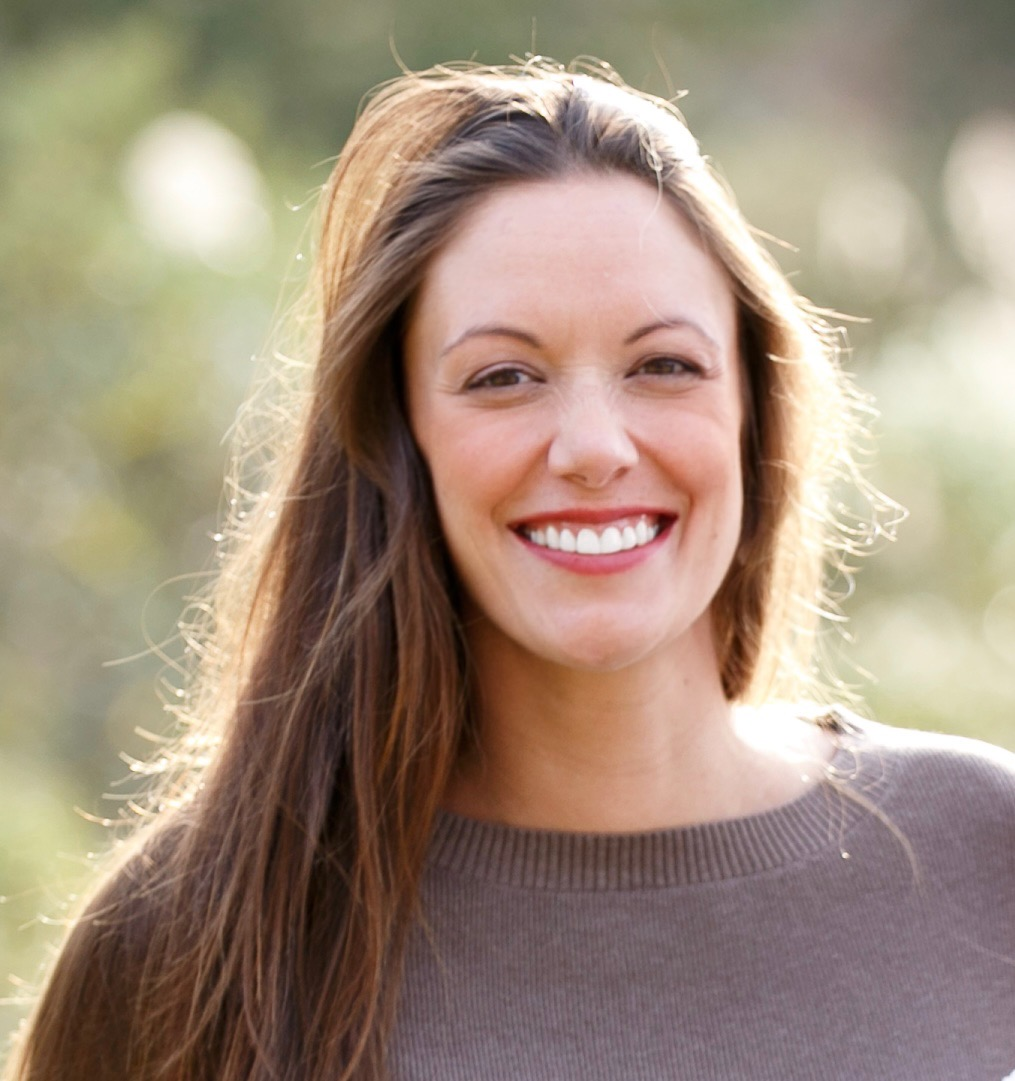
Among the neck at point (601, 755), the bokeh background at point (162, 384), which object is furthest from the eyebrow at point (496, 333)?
the bokeh background at point (162, 384)

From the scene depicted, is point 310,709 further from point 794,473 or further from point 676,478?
point 794,473

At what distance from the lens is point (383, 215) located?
2242 millimetres

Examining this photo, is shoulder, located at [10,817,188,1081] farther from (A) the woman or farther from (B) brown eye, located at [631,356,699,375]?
(B) brown eye, located at [631,356,699,375]

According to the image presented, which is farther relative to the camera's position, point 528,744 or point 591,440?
point 528,744

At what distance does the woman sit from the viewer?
2045mm

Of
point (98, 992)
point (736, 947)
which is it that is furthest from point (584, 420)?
point (98, 992)

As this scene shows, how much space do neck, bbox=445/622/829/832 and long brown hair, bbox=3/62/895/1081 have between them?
0.07m

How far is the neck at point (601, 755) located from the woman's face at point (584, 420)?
10 cm

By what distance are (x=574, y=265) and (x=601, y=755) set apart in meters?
0.63

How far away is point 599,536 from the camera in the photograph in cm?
205

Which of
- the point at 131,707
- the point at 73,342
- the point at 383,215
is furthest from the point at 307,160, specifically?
the point at 383,215

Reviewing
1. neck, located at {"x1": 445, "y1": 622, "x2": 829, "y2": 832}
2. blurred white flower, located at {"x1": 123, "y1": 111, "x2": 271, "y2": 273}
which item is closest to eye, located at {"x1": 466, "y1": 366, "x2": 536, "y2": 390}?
neck, located at {"x1": 445, "y1": 622, "x2": 829, "y2": 832}

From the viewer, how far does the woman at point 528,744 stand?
2.04 m

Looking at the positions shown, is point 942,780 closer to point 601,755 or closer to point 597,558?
point 601,755
